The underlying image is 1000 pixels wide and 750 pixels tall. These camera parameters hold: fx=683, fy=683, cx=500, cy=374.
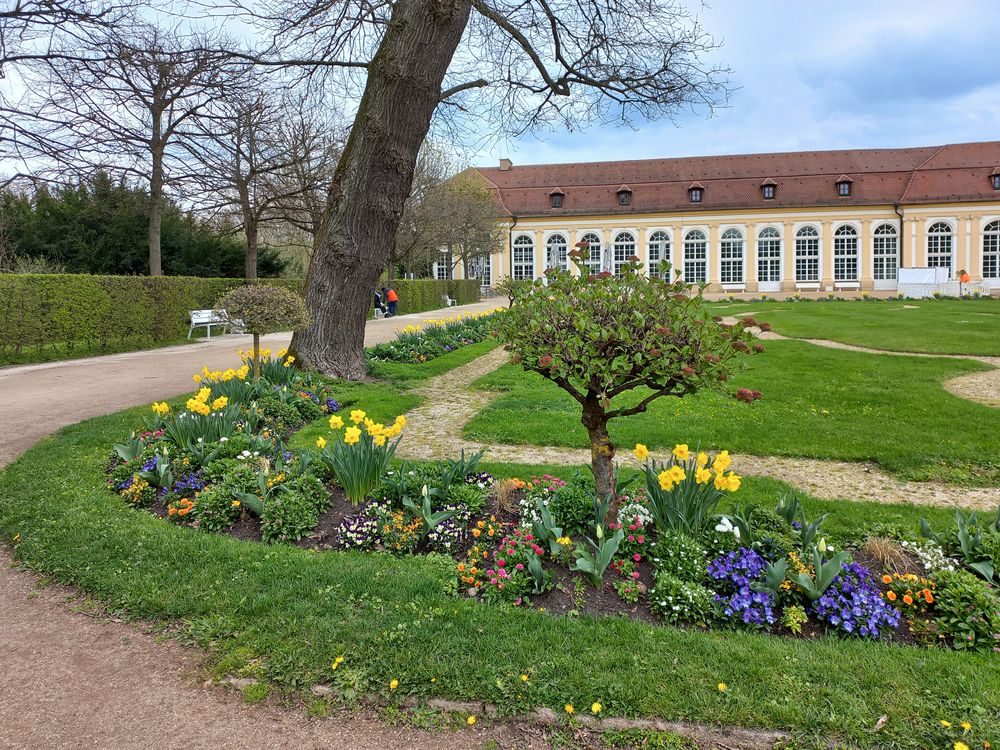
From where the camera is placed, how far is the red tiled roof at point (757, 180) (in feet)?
153

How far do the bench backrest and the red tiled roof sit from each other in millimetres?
36477

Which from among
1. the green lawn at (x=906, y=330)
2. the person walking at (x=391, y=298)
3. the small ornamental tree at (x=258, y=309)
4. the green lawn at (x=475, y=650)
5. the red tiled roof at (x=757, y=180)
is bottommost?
the green lawn at (x=475, y=650)

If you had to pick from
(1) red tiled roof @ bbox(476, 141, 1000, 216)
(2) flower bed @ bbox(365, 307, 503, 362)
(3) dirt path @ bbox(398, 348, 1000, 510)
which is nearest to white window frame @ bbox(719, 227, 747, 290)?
(1) red tiled roof @ bbox(476, 141, 1000, 216)

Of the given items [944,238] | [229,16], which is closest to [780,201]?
[944,238]

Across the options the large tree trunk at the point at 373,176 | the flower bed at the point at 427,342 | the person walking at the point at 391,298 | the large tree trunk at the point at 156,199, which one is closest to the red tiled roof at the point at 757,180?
the person walking at the point at 391,298

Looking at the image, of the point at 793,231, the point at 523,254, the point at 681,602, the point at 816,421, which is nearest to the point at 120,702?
the point at 681,602

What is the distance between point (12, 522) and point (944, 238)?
54.7 meters

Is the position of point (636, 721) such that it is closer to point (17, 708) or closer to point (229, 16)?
point (17, 708)

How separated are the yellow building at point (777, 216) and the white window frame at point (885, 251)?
7cm

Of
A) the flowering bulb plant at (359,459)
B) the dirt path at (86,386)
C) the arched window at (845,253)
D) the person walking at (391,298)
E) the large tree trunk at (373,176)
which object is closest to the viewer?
the flowering bulb plant at (359,459)

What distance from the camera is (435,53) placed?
8.56m

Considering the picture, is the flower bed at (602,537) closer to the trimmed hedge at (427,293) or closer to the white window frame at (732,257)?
A: the trimmed hedge at (427,293)

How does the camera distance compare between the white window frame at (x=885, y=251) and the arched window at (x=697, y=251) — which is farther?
the arched window at (x=697, y=251)

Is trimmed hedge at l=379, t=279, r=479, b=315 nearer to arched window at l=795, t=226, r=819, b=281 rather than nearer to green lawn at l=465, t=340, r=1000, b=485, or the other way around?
green lawn at l=465, t=340, r=1000, b=485
